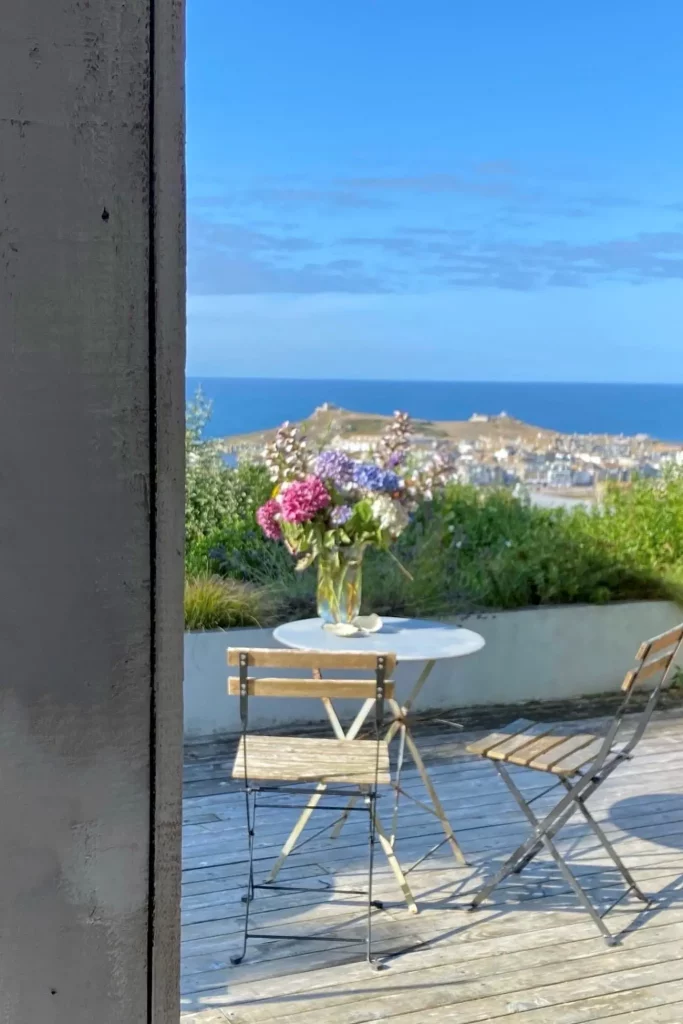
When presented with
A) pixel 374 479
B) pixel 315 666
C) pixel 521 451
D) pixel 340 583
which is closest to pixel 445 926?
pixel 315 666

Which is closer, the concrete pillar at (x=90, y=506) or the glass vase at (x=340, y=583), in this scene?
the concrete pillar at (x=90, y=506)

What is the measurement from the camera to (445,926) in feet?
10.7

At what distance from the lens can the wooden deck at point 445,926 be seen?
9.18ft

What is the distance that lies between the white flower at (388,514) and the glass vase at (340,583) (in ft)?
0.51

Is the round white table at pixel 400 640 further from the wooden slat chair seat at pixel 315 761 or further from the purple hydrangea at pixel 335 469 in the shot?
the purple hydrangea at pixel 335 469

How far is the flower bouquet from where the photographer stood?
3.77 metres

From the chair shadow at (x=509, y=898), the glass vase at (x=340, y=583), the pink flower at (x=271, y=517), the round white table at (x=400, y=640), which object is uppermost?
the pink flower at (x=271, y=517)

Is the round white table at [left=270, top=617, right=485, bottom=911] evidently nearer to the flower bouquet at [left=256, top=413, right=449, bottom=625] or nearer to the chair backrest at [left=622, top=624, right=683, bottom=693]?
the flower bouquet at [left=256, top=413, right=449, bottom=625]

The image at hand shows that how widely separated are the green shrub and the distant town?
1000 mm

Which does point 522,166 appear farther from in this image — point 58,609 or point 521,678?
point 58,609

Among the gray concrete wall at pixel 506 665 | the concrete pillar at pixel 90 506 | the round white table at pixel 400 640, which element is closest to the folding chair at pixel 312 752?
the round white table at pixel 400 640

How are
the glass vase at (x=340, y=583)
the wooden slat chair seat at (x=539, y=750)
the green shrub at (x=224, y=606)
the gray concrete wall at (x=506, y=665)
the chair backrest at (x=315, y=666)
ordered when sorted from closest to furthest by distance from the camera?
the chair backrest at (x=315, y=666) → the wooden slat chair seat at (x=539, y=750) → the glass vase at (x=340, y=583) → the gray concrete wall at (x=506, y=665) → the green shrub at (x=224, y=606)

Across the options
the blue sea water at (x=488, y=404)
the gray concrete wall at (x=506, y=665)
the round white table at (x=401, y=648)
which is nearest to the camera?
the round white table at (x=401, y=648)

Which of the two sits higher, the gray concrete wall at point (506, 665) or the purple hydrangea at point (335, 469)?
the purple hydrangea at point (335, 469)
